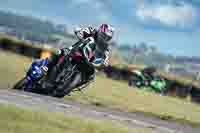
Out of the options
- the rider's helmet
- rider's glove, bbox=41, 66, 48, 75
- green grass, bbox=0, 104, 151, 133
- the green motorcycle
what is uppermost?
the rider's helmet

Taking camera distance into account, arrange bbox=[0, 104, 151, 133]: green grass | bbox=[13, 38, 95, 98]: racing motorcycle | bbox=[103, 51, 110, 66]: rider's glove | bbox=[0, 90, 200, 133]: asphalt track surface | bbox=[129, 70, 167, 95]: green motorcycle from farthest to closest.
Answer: bbox=[129, 70, 167, 95]: green motorcycle, bbox=[13, 38, 95, 98]: racing motorcycle, bbox=[103, 51, 110, 66]: rider's glove, bbox=[0, 90, 200, 133]: asphalt track surface, bbox=[0, 104, 151, 133]: green grass

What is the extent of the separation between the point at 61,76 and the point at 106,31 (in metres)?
1.96

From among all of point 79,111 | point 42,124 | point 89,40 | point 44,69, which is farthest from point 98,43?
point 42,124

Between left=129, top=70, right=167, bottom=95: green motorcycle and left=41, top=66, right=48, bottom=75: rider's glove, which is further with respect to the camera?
left=129, top=70, right=167, bottom=95: green motorcycle

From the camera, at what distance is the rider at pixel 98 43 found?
54.1 feet

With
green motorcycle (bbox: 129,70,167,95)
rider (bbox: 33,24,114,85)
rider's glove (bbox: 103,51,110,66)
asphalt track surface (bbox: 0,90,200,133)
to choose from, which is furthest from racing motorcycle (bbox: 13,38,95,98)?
green motorcycle (bbox: 129,70,167,95)

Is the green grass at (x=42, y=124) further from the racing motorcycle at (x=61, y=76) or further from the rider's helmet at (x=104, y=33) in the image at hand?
the rider's helmet at (x=104, y=33)

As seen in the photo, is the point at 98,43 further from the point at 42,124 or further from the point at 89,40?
the point at 42,124

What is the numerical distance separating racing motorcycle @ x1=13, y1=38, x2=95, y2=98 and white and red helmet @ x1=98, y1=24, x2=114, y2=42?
15.4 inches

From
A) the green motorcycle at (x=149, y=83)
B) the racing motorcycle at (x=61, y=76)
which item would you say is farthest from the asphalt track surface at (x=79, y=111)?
the green motorcycle at (x=149, y=83)

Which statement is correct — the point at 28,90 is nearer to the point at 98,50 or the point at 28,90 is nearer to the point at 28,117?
the point at 98,50

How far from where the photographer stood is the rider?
16.5 meters

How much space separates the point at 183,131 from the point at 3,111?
206 inches

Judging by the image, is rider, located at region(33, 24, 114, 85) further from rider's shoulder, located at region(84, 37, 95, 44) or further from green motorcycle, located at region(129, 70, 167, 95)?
green motorcycle, located at region(129, 70, 167, 95)
